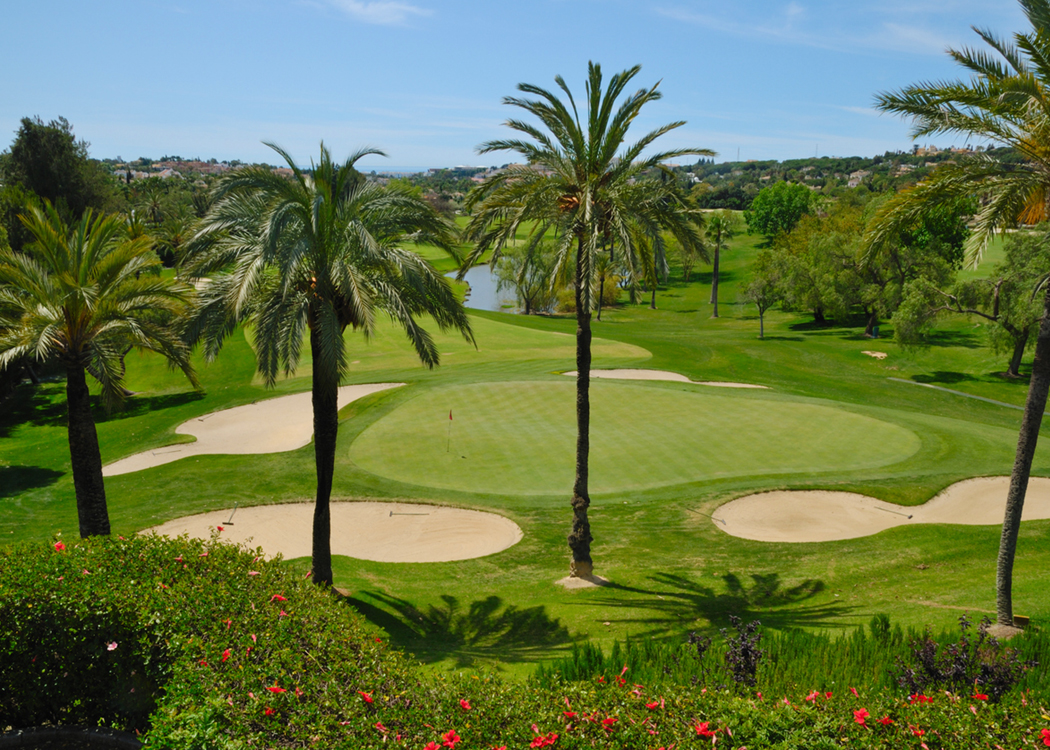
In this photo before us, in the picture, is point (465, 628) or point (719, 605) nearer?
point (465, 628)

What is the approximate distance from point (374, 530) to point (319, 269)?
25.6 feet

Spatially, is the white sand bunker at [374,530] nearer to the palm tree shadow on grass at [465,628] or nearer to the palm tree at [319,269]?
the palm tree shadow on grass at [465,628]

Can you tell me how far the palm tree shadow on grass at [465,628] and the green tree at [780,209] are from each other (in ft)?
351

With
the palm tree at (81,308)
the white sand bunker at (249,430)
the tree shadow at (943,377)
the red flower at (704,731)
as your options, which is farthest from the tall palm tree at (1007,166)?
the tree shadow at (943,377)

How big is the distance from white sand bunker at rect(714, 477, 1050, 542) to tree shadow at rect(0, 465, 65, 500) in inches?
821

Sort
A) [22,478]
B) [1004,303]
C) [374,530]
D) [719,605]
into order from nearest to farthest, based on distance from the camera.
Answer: [719,605], [374,530], [22,478], [1004,303]

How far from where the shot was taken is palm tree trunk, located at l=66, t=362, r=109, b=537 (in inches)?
589

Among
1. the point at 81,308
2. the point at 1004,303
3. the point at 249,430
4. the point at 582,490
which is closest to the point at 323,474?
the point at 582,490

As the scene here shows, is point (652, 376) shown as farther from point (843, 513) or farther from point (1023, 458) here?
point (1023, 458)

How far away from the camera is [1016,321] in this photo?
3816 cm

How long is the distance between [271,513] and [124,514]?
384 cm

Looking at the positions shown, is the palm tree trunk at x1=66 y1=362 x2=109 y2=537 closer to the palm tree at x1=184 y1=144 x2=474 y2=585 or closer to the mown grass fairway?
the mown grass fairway

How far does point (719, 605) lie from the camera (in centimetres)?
1400

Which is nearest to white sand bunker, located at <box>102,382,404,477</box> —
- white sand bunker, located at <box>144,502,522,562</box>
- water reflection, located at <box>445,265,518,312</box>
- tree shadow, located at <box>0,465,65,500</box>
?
tree shadow, located at <box>0,465,65,500</box>
